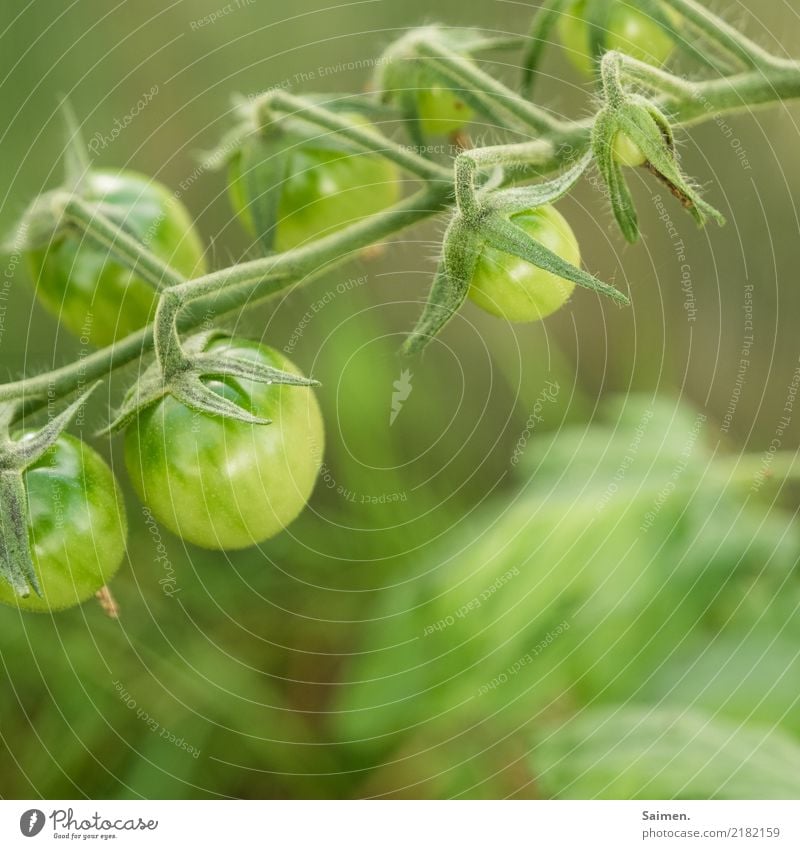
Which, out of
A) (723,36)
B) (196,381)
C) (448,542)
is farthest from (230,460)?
(448,542)

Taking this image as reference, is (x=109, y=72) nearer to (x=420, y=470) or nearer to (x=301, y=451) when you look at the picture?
(x=420, y=470)

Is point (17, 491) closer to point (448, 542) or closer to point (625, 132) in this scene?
point (625, 132)

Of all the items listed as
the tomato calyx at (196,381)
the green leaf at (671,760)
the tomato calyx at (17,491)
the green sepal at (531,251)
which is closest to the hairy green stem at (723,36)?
the green sepal at (531,251)

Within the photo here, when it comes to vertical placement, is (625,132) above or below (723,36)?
below

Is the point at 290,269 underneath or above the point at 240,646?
above

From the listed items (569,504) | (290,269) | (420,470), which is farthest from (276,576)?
(290,269)
